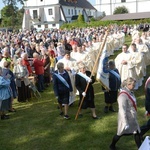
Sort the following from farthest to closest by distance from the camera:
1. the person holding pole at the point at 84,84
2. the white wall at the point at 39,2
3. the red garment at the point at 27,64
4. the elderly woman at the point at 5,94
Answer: the white wall at the point at 39,2 < the red garment at the point at 27,64 < the elderly woman at the point at 5,94 < the person holding pole at the point at 84,84

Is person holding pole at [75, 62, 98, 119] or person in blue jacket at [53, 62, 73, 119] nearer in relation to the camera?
person holding pole at [75, 62, 98, 119]

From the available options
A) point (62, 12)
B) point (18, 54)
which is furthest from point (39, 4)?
point (18, 54)

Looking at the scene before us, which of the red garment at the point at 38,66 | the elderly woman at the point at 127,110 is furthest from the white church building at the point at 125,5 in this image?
the elderly woman at the point at 127,110

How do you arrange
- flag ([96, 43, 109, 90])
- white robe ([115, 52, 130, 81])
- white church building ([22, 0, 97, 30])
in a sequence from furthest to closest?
white church building ([22, 0, 97, 30])
white robe ([115, 52, 130, 81])
flag ([96, 43, 109, 90])

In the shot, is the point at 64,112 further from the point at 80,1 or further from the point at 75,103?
the point at 80,1

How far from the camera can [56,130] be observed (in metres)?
7.77

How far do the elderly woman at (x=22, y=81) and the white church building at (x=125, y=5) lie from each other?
277 ft

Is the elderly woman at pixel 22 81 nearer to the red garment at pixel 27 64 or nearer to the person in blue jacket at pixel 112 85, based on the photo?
the red garment at pixel 27 64

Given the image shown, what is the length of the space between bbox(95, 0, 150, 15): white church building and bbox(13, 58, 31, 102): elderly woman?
84.3 metres

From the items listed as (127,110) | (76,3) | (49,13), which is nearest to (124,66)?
(127,110)

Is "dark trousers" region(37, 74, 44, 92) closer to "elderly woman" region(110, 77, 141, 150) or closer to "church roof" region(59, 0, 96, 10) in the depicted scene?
"elderly woman" region(110, 77, 141, 150)

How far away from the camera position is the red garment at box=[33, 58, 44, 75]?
1109 cm

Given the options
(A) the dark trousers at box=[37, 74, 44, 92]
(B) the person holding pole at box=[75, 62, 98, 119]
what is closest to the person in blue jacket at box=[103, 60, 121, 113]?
(B) the person holding pole at box=[75, 62, 98, 119]

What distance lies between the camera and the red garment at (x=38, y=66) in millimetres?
11092
